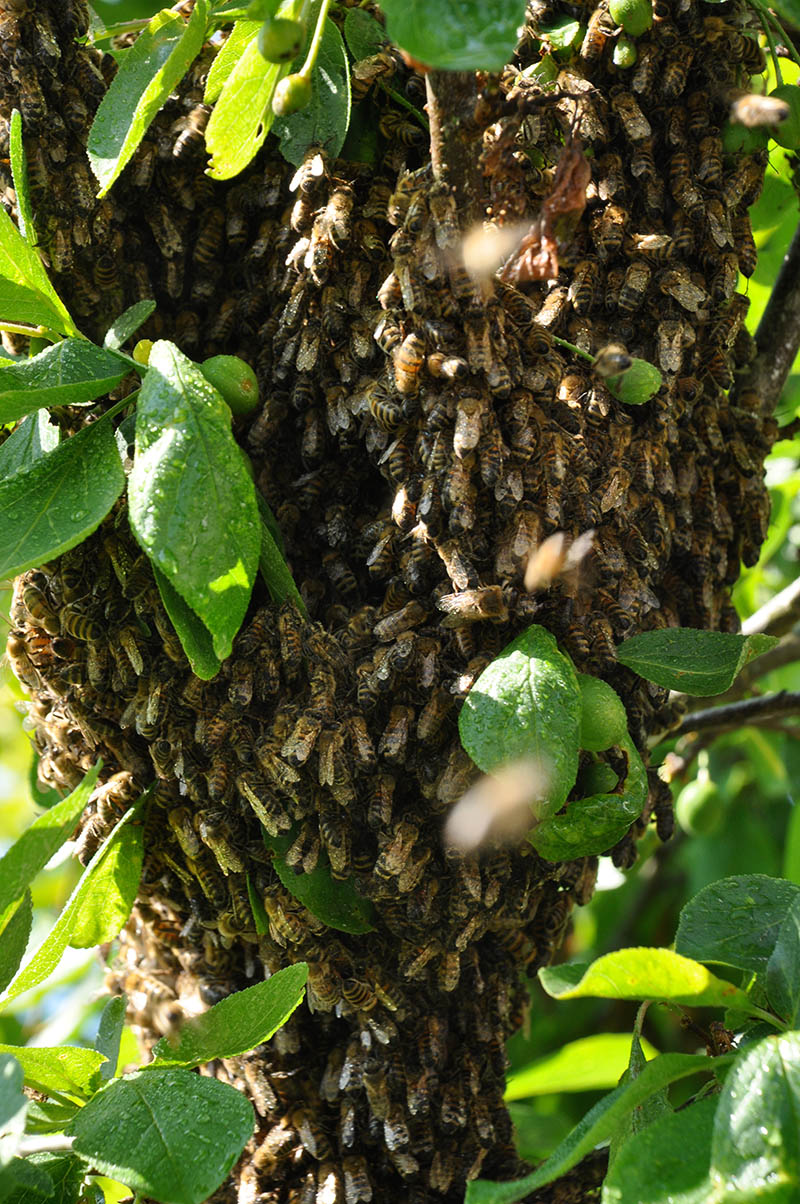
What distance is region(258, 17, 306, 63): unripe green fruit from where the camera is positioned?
51.9 inches

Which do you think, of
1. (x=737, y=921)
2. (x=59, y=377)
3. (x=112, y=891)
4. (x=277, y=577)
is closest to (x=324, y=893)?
(x=112, y=891)

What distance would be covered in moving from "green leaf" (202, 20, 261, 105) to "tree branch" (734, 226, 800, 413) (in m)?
1.01

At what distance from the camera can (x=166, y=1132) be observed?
131cm

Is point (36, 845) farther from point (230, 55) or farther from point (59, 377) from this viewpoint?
point (230, 55)

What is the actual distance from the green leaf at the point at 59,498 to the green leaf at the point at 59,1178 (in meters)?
0.74

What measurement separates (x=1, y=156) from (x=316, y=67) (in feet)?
1.57

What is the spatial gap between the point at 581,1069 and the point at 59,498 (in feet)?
6.05

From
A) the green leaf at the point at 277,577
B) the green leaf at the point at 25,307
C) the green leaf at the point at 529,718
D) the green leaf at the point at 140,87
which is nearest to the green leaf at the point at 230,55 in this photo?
the green leaf at the point at 140,87

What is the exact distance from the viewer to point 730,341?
69.8 inches

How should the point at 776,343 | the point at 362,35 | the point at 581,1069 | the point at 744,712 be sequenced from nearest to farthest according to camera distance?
the point at 362,35
the point at 776,343
the point at 744,712
the point at 581,1069

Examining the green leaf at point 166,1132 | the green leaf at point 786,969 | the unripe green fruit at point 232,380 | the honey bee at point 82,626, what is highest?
the unripe green fruit at point 232,380

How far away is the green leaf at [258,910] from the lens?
162cm

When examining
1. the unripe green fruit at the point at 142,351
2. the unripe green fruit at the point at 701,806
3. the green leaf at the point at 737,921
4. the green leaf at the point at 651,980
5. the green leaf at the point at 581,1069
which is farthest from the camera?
the unripe green fruit at the point at 701,806

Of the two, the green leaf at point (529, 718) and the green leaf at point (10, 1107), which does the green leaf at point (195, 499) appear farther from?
the green leaf at point (10, 1107)
